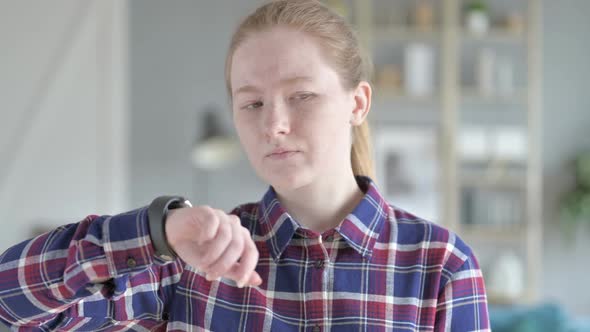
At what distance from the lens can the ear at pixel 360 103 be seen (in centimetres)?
129

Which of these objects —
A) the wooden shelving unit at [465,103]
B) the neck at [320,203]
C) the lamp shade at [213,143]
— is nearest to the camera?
the neck at [320,203]

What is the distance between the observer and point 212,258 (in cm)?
91

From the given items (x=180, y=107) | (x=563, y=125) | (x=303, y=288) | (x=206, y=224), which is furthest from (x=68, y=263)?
(x=563, y=125)

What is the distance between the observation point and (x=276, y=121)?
1116 millimetres

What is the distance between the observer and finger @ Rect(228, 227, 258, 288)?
2.94 feet

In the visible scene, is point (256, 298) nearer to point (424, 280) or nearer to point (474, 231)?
point (424, 280)

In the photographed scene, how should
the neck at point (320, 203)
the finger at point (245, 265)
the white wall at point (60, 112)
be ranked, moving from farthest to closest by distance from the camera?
1. the white wall at point (60, 112)
2. the neck at point (320, 203)
3. the finger at point (245, 265)

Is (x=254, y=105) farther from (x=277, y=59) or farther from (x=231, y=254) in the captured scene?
(x=231, y=254)

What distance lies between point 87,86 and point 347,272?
4585 mm

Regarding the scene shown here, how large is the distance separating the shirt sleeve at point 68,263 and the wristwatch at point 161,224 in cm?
1

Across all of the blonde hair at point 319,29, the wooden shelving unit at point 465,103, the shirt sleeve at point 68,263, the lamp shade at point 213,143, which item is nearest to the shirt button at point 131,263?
the shirt sleeve at point 68,263

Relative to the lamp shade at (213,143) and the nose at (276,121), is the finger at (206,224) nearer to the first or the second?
the nose at (276,121)

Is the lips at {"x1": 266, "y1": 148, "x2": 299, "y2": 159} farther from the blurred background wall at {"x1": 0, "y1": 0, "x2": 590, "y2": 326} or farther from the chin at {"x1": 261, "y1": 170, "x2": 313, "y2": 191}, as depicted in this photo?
the blurred background wall at {"x1": 0, "y1": 0, "x2": 590, "y2": 326}

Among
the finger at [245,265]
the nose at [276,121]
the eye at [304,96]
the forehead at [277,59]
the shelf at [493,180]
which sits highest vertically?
the forehead at [277,59]
